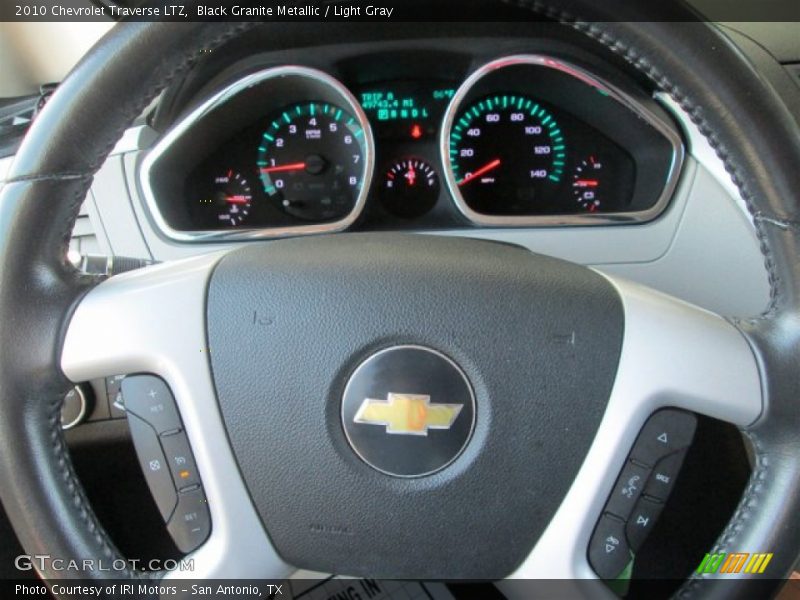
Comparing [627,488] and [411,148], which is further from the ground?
[411,148]

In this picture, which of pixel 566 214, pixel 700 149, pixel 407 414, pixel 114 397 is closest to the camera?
pixel 407 414

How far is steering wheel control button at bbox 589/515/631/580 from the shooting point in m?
0.81

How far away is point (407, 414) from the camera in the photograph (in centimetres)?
79

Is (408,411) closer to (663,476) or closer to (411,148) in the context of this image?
(663,476)

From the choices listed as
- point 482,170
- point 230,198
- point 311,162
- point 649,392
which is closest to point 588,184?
point 482,170

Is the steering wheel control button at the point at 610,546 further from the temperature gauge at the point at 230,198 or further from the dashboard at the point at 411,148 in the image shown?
the temperature gauge at the point at 230,198

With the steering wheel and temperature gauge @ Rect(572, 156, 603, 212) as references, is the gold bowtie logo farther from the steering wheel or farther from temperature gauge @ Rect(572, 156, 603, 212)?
temperature gauge @ Rect(572, 156, 603, 212)

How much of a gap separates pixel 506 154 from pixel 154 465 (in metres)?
1.04

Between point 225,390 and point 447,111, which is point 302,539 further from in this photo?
point 447,111

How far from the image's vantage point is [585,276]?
852 millimetres

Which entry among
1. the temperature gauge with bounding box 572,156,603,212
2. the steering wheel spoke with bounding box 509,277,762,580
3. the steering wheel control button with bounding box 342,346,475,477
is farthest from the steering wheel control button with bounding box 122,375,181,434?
the temperature gauge with bounding box 572,156,603,212

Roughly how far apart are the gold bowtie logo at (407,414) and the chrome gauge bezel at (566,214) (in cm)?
80

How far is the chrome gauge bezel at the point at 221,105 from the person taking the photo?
1.44 metres

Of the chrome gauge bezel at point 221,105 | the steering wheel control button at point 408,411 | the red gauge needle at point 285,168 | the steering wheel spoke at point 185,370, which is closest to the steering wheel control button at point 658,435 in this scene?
the steering wheel control button at point 408,411
